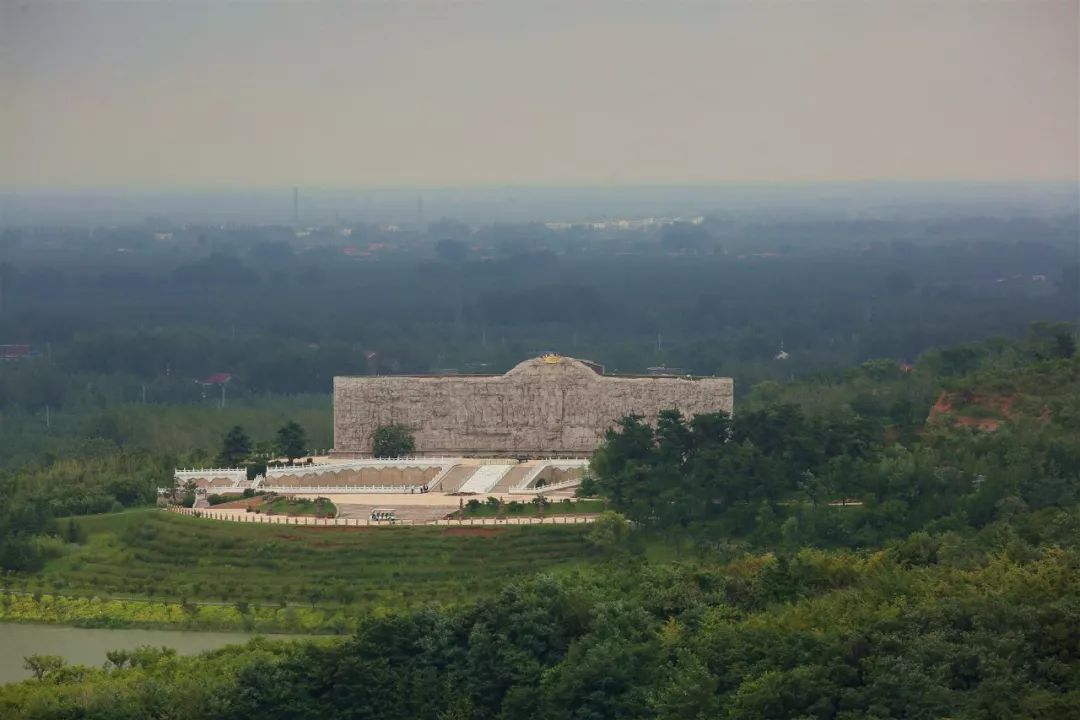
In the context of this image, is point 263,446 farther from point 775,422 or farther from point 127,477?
point 775,422

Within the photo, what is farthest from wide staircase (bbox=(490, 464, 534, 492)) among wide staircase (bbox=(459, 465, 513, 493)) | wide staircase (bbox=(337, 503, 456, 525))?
wide staircase (bbox=(337, 503, 456, 525))

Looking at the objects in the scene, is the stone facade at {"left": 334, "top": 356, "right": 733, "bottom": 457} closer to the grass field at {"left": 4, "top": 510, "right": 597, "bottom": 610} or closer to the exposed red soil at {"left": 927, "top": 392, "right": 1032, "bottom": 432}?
the exposed red soil at {"left": 927, "top": 392, "right": 1032, "bottom": 432}

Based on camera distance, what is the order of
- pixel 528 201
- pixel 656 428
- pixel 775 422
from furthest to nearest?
pixel 528 201 < pixel 656 428 < pixel 775 422

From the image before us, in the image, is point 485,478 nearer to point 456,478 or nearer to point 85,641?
point 456,478

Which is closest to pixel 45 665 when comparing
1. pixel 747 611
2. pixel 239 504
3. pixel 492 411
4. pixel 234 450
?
pixel 747 611

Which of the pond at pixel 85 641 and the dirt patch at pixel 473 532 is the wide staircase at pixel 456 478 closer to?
the dirt patch at pixel 473 532

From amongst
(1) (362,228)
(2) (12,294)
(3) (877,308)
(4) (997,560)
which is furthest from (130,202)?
(4) (997,560)
